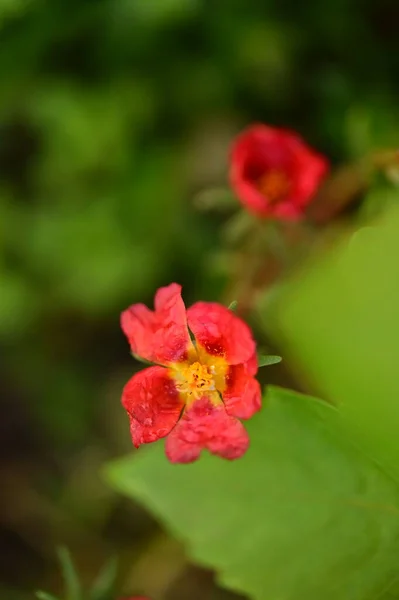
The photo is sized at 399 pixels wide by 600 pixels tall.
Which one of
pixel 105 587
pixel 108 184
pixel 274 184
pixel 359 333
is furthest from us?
pixel 108 184

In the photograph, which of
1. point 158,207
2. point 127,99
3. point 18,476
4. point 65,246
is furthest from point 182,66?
point 18,476

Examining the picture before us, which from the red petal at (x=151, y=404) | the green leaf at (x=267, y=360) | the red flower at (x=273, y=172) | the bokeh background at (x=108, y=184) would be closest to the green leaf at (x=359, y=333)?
the green leaf at (x=267, y=360)

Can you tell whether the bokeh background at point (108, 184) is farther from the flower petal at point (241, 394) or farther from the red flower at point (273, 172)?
the flower petal at point (241, 394)

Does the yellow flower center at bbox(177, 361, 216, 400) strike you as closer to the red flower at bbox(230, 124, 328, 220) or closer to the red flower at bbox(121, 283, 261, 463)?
the red flower at bbox(121, 283, 261, 463)

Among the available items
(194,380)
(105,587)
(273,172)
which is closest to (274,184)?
(273,172)

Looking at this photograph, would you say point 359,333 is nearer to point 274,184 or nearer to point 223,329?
point 223,329

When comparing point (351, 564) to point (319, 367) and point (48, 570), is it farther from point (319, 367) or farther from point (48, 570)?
point (48, 570)

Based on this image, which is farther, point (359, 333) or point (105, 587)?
point (105, 587)

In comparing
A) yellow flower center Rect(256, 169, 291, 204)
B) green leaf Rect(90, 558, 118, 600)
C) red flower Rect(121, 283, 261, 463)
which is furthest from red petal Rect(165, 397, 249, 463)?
yellow flower center Rect(256, 169, 291, 204)
